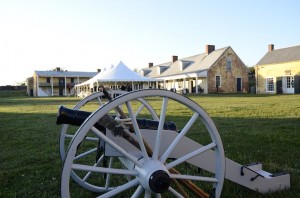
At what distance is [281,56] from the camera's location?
39469mm

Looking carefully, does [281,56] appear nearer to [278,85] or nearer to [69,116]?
[278,85]

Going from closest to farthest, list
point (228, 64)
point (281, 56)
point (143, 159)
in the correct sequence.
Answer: point (143, 159)
point (281, 56)
point (228, 64)

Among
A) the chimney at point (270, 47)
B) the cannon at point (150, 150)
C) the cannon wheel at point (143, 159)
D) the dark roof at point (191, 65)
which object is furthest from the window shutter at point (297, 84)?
the cannon wheel at point (143, 159)

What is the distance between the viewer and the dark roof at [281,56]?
3751 centimetres

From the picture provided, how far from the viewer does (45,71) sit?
67.1m

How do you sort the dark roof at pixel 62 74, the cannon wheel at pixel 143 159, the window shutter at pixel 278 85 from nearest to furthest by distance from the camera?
1. the cannon wheel at pixel 143 159
2. the window shutter at pixel 278 85
3. the dark roof at pixel 62 74

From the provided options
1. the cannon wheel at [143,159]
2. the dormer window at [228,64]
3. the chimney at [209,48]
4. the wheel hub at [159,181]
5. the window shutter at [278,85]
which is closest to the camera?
the cannon wheel at [143,159]

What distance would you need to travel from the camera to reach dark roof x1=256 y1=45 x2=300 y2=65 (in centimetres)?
3751

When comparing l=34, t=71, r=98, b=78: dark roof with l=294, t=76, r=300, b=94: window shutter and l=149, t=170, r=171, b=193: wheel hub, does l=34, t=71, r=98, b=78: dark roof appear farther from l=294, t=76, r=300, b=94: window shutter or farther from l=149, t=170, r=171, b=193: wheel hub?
l=149, t=170, r=171, b=193: wheel hub

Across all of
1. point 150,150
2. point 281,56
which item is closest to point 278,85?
point 281,56

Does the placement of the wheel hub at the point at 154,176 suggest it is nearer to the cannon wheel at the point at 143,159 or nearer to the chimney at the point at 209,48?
the cannon wheel at the point at 143,159

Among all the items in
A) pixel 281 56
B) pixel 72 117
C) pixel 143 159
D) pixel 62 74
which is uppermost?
pixel 281 56

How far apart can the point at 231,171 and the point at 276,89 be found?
38214mm

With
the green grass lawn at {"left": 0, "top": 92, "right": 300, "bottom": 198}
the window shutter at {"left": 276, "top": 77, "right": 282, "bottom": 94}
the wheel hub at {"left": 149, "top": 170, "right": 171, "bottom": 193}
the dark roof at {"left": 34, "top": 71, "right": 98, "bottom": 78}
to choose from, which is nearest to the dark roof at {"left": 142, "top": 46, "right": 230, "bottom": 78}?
the window shutter at {"left": 276, "top": 77, "right": 282, "bottom": 94}
